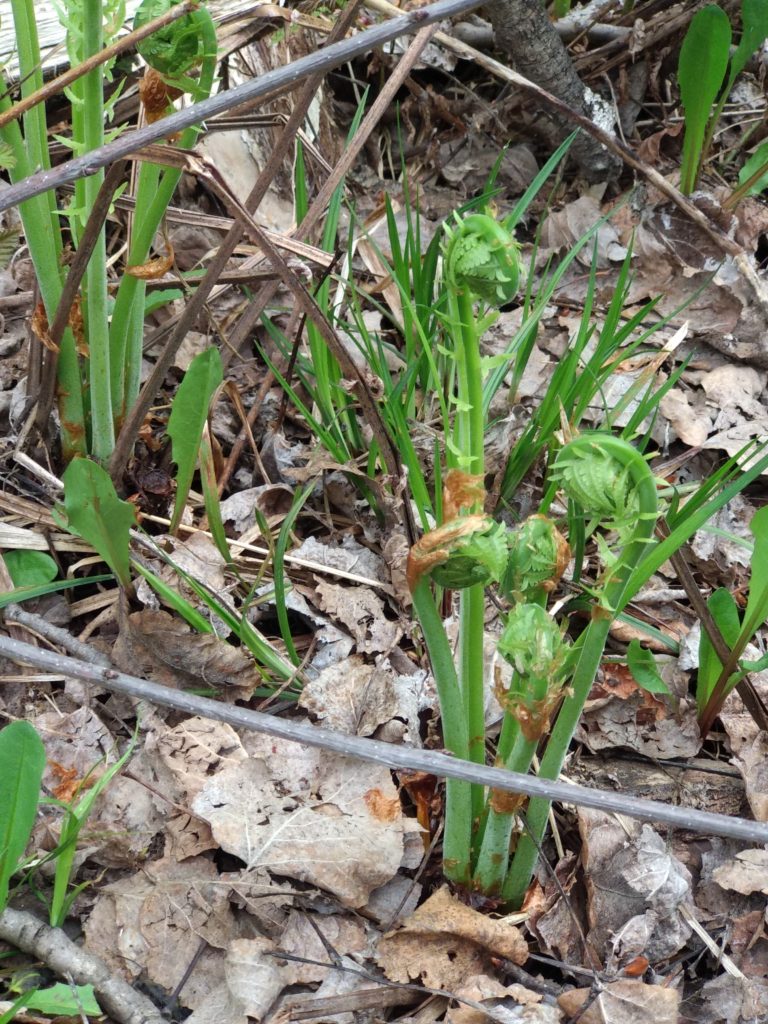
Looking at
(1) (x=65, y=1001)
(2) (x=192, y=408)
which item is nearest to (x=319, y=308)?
(2) (x=192, y=408)

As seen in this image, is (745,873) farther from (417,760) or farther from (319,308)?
(319,308)

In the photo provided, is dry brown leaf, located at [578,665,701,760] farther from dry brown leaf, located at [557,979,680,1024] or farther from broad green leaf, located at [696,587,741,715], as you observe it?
dry brown leaf, located at [557,979,680,1024]

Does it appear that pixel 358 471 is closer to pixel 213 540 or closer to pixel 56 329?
pixel 213 540

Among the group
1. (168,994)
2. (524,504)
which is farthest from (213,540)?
(168,994)

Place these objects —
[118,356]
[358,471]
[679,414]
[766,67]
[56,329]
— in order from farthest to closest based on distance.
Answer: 1. [766,67]
2. [679,414]
3. [358,471]
4. [118,356]
5. [56,329]

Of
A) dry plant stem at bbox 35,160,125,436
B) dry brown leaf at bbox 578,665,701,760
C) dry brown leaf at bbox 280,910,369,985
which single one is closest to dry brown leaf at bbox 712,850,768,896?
dry brown leaf at bbox 578,665,701,760

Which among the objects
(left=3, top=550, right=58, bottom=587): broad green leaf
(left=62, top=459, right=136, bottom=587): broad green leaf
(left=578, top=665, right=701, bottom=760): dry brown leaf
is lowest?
(left=578, top=665, right=701, bottom=760): dry brown leaf
